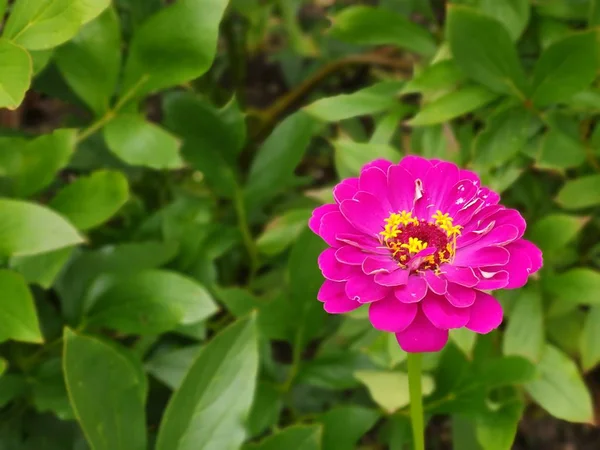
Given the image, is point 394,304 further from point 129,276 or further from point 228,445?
point 129,276

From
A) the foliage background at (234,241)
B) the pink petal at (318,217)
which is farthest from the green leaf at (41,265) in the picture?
the pink petal at (318,217)

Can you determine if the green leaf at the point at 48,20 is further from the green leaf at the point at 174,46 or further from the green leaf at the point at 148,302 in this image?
the green leaf at the point at 148,302

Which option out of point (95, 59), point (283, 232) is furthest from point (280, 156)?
point (95, 59)

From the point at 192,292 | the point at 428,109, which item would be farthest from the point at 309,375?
the point at 428,109

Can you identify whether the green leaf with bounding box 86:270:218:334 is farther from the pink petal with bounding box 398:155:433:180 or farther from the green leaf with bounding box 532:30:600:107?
the green leaf with bounding box 532:30:600:107

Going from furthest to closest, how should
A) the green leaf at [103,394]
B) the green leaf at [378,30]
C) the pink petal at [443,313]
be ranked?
the green leaf at [378,30], the green leaf at [103,394], the pink petal at [443,313]

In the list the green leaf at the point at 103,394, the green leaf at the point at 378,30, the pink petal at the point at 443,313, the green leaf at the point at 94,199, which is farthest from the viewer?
the green leaf at the point at 378,30
